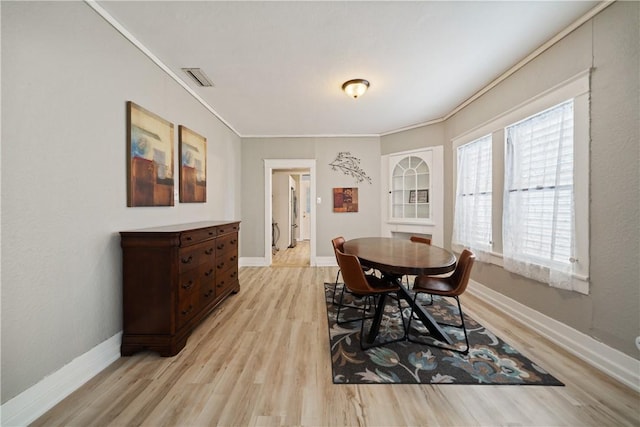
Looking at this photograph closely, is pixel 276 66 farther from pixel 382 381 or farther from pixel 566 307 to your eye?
pixel 566 307

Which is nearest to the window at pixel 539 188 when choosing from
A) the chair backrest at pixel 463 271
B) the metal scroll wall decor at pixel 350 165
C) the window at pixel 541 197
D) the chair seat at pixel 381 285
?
the window at pixel 541 197

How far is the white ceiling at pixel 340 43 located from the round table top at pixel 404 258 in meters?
1.95

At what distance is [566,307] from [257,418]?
8.43 ft

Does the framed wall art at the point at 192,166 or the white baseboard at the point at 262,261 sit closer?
the framed wall art at the point at 192,166

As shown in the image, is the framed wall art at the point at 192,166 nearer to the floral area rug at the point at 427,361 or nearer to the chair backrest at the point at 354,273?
the chair backrest at the point at 354,273

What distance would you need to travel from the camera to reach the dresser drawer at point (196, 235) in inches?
76.2

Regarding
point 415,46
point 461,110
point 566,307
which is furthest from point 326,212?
point 566,307

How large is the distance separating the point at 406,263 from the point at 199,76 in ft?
9.64

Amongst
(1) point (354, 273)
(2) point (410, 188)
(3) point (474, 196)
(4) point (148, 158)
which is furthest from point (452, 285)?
(4) point (148, 158)

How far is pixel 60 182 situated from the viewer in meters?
1.43

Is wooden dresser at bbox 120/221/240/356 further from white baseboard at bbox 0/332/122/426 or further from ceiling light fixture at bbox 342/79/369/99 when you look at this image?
ceiling light fixture at bbox 342/79/369/99

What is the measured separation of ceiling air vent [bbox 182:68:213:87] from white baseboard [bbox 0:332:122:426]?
8.57ft

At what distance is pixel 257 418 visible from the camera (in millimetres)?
1294

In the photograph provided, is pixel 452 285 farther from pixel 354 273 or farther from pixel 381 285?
pixel 354 273
